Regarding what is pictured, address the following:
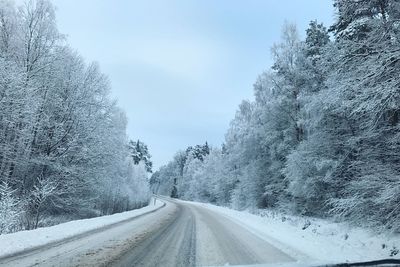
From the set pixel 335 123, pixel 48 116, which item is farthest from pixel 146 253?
pixel 48 116

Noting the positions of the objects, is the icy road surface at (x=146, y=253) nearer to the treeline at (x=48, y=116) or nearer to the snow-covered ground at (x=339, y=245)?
the snow-covered ground at (x=339, y=245)

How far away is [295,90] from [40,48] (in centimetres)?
1803

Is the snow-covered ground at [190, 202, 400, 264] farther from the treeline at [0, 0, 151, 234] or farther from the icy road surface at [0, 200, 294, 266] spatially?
the treeline at [0, 0, 151, 234]

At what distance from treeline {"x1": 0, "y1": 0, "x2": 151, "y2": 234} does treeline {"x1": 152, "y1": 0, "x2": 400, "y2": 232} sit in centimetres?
1378

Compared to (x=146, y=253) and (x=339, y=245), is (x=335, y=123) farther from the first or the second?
(x=146, y=253)

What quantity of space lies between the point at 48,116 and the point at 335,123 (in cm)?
1716

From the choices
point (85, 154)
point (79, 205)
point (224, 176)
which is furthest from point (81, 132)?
point (224, 176)

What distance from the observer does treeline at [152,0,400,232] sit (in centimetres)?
1101

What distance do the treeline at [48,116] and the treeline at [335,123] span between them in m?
13.8

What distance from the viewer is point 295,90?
91.6ft

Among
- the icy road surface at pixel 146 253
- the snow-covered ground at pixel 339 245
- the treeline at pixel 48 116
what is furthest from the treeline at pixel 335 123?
the treeline at pixel 48 116

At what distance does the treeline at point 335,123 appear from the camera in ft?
36.1

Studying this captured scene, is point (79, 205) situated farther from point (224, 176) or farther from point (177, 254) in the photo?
point (224, 176)

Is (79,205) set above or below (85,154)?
below
